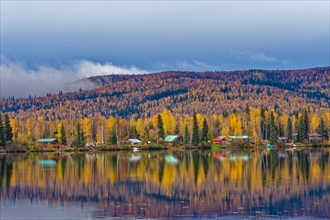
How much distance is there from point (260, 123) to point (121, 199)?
388 feet

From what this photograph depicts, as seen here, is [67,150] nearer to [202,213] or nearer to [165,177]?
[165,177]

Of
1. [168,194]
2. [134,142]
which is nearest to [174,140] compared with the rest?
[134,142]

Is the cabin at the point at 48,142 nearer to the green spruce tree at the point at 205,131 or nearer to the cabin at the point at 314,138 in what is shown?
the green spruce tree at the point at 205,131

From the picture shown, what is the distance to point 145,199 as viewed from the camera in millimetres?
41531

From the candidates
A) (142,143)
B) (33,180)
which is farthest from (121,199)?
(142,143)

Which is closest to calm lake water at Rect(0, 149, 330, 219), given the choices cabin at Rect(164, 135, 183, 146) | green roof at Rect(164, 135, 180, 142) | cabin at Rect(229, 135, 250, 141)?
cabin at Rect(164, 135, 183, 146)

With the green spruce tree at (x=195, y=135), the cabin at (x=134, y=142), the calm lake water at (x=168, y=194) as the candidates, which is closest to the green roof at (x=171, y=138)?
the cabin at (x=134, y=142)

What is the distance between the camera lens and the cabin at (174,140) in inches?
6019

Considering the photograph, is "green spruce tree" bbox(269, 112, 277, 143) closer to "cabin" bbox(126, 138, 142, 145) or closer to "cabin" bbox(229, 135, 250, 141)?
"cabin" bbox(229, 135, 250, 141)

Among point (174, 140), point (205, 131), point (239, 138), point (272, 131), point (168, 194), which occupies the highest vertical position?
point (205, 131)

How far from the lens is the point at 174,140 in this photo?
6112 inches

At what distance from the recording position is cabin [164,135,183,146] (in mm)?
152887

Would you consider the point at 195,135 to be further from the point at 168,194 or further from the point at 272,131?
the point at 168,194

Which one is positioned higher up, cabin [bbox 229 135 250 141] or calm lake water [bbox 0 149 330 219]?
cabin [bbox 229 135 250 141]
